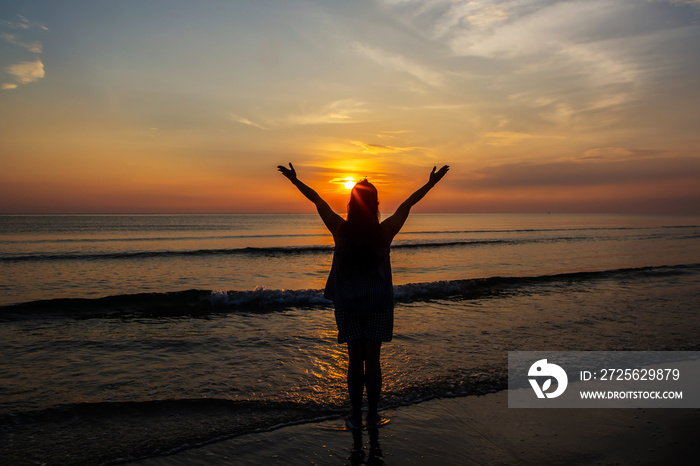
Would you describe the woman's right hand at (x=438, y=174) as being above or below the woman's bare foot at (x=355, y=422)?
above

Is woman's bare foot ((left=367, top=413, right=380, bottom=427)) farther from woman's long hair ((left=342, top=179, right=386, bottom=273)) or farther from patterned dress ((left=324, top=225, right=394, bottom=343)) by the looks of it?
woman's long hair ((left=342, top=179, right=386, bottom=273))

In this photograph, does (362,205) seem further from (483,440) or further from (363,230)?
(483,440)

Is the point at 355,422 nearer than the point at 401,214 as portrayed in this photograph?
No

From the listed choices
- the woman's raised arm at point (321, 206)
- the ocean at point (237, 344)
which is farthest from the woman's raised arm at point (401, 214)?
the ocean at point (237, 344)

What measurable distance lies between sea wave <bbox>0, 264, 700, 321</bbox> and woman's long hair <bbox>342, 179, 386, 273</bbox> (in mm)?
7592

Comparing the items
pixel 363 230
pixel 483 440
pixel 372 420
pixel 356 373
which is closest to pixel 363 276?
pixel 363 230

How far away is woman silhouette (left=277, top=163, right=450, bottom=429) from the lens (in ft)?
12.2

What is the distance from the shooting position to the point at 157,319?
395 inches

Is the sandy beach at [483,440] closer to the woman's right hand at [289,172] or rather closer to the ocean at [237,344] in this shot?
the ocean at [237,344]

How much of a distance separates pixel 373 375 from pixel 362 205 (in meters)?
1.60

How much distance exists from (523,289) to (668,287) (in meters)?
4.44

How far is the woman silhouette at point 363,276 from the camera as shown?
372cm

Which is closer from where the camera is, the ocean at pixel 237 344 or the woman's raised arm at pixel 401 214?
the woman's raised arm at pixel 401 214

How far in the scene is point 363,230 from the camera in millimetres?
3699
